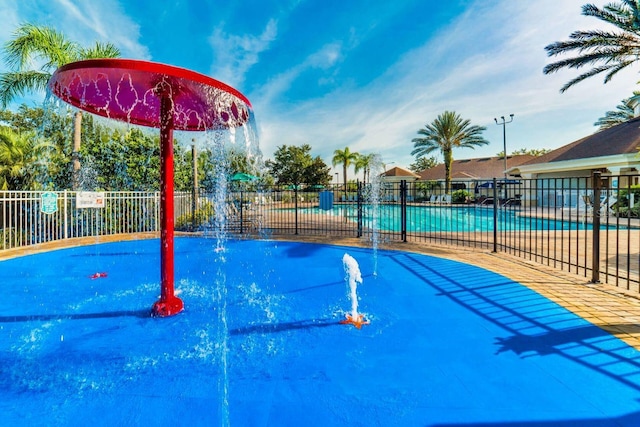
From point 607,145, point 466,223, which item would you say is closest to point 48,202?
point 466,223

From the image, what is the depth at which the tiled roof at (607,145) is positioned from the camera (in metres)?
18.7

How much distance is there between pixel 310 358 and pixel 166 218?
2.81m

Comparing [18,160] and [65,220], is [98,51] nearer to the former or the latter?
[18,160]

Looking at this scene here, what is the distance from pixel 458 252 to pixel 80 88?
27.3 feet

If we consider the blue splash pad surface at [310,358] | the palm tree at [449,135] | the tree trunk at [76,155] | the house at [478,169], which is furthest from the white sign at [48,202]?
the house at [478,169]

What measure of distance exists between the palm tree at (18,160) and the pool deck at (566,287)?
526 cm

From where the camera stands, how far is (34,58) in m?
11.9

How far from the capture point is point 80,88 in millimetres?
3635

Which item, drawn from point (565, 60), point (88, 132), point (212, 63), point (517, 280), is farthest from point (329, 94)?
point (517, 280)

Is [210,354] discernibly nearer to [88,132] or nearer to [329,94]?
[88,132]

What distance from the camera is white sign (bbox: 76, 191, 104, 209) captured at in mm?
10113

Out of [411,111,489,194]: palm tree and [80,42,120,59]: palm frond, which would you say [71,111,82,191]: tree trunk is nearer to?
[80,42,120,59]: palm frond

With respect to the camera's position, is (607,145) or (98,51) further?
(607,145)

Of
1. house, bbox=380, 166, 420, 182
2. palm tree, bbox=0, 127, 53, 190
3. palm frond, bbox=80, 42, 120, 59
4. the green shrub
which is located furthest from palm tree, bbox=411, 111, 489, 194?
palm tree, bbox=0, 127, 53, 190
